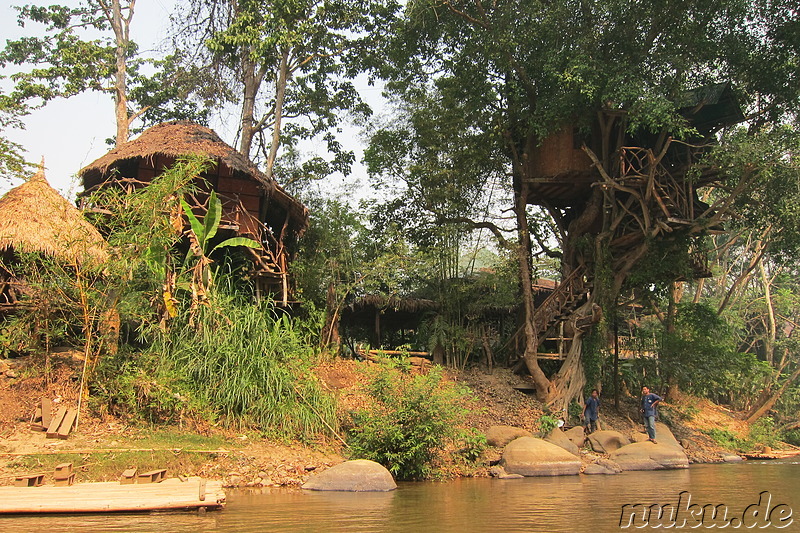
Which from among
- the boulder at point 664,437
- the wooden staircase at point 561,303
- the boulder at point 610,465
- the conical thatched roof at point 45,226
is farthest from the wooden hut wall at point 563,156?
the conical thatched roof at point 45,226

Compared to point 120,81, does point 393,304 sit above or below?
below

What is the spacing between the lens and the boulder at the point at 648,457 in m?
12.1

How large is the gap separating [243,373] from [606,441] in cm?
764

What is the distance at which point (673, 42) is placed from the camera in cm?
1385

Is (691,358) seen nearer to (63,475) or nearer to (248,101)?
(248,101)

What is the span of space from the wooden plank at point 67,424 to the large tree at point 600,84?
1027 centimetres

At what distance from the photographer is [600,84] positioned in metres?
13.9

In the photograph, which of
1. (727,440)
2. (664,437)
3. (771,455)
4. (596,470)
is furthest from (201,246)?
(771,455)

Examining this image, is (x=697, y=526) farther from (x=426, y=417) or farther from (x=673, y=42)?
(x=673, y=42)

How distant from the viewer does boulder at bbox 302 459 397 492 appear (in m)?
8.66

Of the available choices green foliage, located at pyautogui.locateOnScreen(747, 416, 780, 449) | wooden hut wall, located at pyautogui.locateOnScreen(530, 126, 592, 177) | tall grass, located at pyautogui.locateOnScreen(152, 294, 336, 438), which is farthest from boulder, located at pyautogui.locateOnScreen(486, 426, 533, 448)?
green foliage, located at pyautogui.locateOnScreen(747, 416, 780, 449)

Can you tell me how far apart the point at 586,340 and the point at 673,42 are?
7.08 metres

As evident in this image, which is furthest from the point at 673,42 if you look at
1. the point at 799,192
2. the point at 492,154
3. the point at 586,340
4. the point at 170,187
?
the point at 170,187

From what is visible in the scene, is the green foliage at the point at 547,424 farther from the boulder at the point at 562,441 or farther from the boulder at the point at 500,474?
the boulder at the point at 500,474
